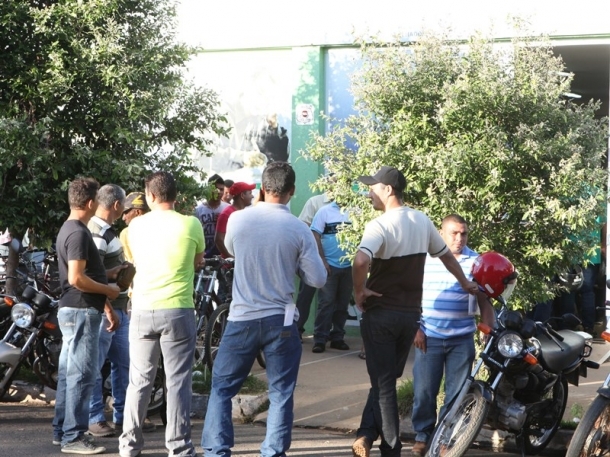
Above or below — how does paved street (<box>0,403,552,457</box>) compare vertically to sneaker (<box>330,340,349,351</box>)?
above

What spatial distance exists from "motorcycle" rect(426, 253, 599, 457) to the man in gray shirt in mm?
1207

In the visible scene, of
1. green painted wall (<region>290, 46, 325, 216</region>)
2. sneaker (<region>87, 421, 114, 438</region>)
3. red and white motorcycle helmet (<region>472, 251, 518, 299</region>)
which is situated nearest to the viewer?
red and white motorcycle helmet (<region>472, 251, 518, 299</region>)

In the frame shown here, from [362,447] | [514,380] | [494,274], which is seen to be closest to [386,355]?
[362,447]

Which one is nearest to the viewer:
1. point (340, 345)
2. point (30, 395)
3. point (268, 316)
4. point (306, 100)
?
→ point (268, 316)

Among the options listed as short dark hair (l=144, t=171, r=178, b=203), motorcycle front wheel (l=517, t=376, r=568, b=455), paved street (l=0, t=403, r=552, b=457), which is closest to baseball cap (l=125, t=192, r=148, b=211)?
short dark hair (l=144, t=171, r=178, b=203)

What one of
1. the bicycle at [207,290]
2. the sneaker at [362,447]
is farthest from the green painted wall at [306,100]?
the sneaker at [362,447]

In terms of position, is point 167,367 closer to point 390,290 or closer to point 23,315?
point 390,290

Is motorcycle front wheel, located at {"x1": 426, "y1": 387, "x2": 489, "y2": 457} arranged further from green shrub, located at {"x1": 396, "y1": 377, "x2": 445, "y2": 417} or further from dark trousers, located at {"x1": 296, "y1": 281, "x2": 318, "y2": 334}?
dark trousers, located at {"x1": 296, "y1": 281, "x2": 318, "y2": 334}

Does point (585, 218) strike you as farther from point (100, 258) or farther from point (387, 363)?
point (100, 258)

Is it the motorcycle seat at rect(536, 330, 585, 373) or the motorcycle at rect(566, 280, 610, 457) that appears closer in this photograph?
the motorcycle at rect(566, 280, 610, 457)

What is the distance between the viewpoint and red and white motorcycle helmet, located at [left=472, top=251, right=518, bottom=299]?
287 inches

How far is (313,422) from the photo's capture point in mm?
8789

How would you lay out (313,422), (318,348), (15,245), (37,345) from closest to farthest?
(313,422), (37,345), (15,245), (318,348)

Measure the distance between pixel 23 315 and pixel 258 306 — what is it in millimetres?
2983
